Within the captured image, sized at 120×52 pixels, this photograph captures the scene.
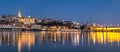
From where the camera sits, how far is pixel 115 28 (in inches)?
3939

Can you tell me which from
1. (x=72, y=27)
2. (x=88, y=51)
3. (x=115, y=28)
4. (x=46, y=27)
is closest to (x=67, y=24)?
(x=72, y=27)

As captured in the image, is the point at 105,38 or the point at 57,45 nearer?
the point at 57,45

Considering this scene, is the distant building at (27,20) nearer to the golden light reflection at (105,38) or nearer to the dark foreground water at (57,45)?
the golden light reflection at (105,38)

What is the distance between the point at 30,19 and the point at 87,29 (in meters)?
17.7

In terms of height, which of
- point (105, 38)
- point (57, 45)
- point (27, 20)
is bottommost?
point (105, 38)

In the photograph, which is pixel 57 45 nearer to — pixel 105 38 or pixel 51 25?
pixel 105 38

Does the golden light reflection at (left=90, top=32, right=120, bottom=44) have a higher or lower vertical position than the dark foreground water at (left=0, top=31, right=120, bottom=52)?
lower

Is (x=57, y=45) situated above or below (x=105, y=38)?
above

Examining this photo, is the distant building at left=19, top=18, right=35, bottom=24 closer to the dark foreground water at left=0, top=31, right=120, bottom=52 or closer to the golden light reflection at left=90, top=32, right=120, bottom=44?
the golden light reflection at left=90, top=32, right=120, bottom=44

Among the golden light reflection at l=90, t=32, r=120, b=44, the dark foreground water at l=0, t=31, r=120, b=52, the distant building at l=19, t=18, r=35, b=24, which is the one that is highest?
the distant building at l=19, t=18, r=35, b=24

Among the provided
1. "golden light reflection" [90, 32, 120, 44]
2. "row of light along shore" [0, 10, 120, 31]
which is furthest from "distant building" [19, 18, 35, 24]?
"golden light reflection" [90, 32, 120, 44]

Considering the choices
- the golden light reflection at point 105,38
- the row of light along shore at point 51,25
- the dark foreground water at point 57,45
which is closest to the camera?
the dark foreground water at point 57,45

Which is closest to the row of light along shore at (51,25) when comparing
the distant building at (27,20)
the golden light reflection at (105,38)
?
the distant building at (27,20)

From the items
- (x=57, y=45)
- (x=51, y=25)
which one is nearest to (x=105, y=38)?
(x=57, y=45)
